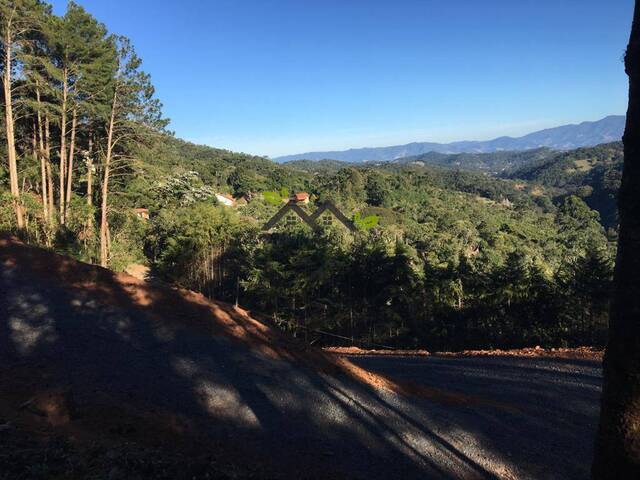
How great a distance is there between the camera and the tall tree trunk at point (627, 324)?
314cm

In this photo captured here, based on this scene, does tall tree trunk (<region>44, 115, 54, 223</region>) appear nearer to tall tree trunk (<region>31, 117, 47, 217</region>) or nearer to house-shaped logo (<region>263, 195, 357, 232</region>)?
tall tree trunk (<region>31, 117, 47, 217</region>)

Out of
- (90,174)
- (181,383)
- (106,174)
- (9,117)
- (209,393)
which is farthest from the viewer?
(90,174)

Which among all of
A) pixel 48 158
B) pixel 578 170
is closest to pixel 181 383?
pixel 48 158

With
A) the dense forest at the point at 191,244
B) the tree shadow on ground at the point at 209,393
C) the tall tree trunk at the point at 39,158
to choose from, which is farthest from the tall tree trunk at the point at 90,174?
the tree shadow on ground at the point at 209,393

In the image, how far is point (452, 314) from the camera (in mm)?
19891

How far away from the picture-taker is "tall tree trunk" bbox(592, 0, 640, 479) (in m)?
3.14

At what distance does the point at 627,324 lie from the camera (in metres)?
3.19

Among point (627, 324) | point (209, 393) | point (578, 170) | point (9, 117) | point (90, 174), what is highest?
point (578, 170)

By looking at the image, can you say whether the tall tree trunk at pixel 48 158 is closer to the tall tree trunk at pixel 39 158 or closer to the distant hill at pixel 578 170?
the tall tree trunk at pixel 39 158

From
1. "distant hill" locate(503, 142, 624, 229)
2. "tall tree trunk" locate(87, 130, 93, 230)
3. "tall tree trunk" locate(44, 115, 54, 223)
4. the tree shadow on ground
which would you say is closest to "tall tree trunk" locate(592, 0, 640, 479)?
the tree shadow on ground

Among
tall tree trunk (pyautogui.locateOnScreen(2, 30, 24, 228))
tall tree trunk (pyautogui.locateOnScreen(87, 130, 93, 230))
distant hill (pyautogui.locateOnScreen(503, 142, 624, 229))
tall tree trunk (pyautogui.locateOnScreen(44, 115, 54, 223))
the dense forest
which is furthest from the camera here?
distant hill (pyautogui.locateOnScreen(503, 142, 624, 229))

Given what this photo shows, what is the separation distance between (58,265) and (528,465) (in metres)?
10.1

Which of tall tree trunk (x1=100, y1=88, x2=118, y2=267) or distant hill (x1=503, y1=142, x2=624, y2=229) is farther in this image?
distant hill (x1=503, y1=142, x2=624, y2=229)

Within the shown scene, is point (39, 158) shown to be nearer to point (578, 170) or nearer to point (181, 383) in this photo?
point (181, 383)
